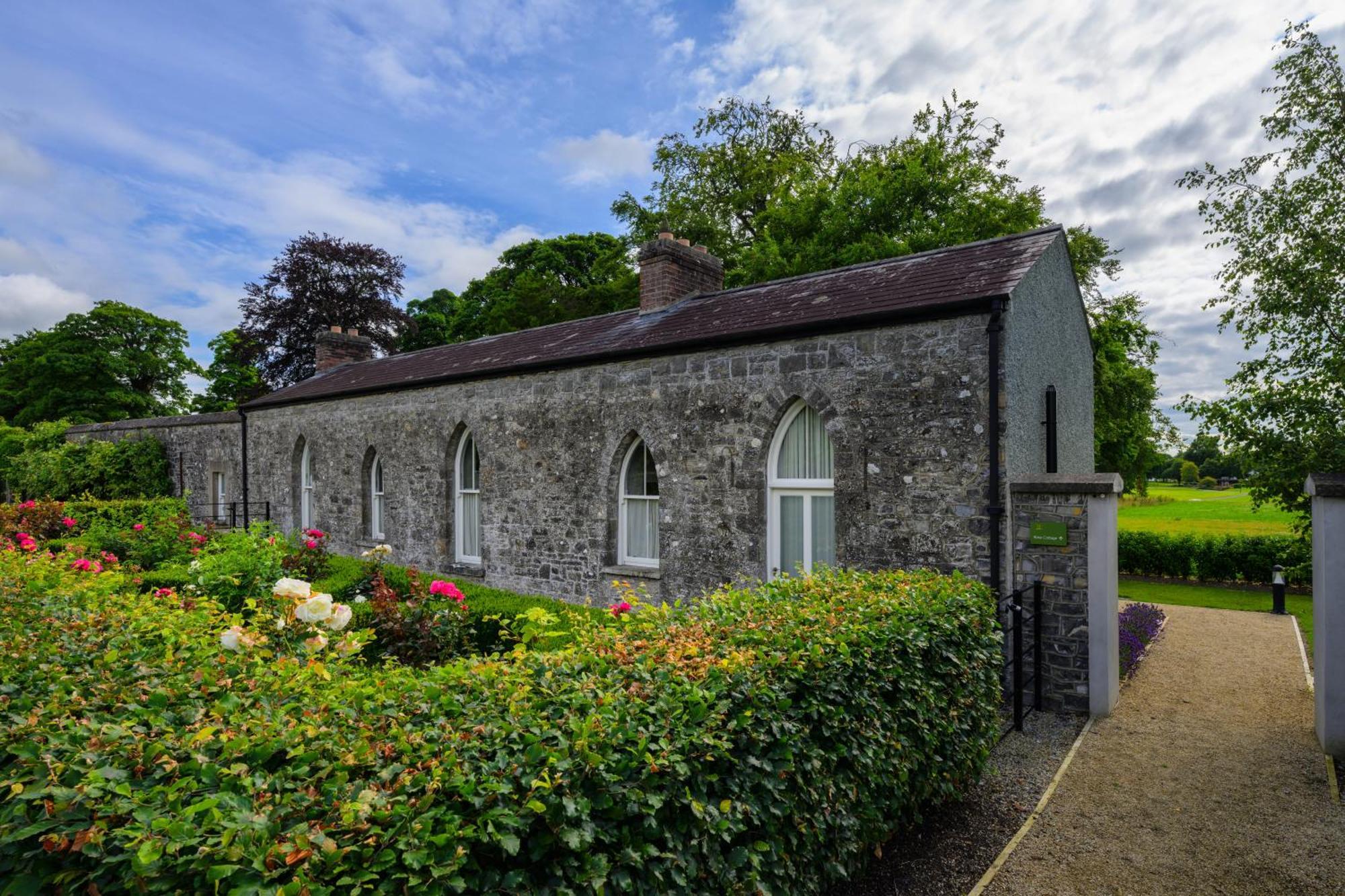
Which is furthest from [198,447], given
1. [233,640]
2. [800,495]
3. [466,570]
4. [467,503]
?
[233,640]

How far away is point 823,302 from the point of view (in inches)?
389

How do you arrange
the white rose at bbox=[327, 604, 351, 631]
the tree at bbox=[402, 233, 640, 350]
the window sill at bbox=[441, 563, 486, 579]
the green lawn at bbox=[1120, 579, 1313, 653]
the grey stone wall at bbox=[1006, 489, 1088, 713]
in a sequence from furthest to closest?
1. the tree at bbox=[402, 233, 640, 350]
2. the green lawn at bbox=[1120, 579, 1313, 653]
3. the window sill at bbox=[441, 563, 486, 579]
4. the grey stone wall at bbox=[1006, 489, 1088, 713]
5. the white rose at bbox=[327, 604, 351, 631]

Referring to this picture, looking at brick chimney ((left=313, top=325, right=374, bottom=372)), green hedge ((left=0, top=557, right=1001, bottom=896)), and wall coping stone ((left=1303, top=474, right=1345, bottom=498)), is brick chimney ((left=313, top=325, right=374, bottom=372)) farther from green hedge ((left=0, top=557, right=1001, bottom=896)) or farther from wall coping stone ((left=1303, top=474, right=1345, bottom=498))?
wall coping stone ((left=1303, top=474, right=1345, bottom=498))

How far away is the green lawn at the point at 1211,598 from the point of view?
1480cm

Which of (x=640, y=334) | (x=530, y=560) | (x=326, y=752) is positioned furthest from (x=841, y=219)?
(x=326, y=752)

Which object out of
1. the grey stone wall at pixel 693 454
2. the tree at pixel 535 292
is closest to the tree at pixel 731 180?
the tree at pixel 535 292

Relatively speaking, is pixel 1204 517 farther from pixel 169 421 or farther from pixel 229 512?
pixel 169 421

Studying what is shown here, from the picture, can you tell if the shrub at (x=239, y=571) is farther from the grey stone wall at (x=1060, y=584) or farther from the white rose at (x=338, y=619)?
the grey stone wall at (x=1060, y=584)

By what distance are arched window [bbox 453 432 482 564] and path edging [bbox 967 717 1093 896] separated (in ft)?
34.4

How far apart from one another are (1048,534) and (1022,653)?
4.29 ft

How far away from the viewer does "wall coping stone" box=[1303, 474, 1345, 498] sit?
5871mm

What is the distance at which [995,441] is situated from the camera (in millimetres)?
7559

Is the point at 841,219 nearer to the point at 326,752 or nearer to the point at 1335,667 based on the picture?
the point at 1335,667

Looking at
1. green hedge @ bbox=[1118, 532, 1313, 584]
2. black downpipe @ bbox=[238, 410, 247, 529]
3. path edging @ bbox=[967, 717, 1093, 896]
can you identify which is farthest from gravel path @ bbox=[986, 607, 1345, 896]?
black downpipe @ bbox=[238, 410, 247, 529]
